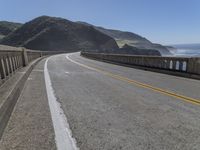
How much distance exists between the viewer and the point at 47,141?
4191 millimetres

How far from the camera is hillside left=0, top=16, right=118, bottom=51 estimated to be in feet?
481

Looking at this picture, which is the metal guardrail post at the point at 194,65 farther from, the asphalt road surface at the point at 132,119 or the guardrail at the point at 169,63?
the asphalt road surface at the point at 132,119

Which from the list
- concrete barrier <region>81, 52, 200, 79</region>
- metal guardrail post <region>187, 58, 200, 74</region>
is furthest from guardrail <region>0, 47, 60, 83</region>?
metal guardrail post <region>187, 58, 200, 74</region>

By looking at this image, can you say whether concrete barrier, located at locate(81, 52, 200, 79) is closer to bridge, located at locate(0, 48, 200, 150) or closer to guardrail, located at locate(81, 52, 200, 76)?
guardrail, located at locate(81, 52, 200, 76)

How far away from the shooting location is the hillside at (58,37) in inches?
5778

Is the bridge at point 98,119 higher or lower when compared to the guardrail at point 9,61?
lower

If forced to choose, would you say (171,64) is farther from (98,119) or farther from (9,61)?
(98,119)

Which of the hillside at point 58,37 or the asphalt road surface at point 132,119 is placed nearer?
the asphalt road surface at point 132,119

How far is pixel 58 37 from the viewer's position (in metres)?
154

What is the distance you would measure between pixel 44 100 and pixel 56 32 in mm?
155609

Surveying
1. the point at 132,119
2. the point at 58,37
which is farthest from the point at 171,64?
the point at 58,37

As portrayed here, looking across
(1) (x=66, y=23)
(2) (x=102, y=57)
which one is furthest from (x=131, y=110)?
(1) (x=66, y=23)

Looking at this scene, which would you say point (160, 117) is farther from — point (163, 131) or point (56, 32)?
point (56, 32)

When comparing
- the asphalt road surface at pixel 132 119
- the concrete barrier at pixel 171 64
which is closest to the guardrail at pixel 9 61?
the asphalt road surface at pixel 132 119
